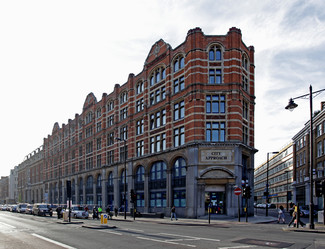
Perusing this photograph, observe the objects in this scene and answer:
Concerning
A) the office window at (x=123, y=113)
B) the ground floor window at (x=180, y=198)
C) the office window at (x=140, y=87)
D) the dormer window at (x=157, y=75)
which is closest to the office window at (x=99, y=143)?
the office window at (x=123, y=113)

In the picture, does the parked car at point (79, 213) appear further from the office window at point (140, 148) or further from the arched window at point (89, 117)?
the arched window at point (89, 117)

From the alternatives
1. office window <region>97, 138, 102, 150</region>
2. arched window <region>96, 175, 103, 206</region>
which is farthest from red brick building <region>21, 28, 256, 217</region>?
office window <region>97, 138, 102, 150</region>

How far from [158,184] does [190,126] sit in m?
11.0

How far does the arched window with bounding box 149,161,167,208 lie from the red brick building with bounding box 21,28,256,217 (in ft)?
0.43

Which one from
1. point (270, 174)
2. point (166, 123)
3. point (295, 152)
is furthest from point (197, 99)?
point (270, 174)

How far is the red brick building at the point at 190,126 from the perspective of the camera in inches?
1577

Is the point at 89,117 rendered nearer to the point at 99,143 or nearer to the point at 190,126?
the point at 99,143

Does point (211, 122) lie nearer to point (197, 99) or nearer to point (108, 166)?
point (197, 99)

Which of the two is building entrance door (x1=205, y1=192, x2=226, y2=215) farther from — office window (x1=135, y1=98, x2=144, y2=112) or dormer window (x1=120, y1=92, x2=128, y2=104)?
dormer window (x1=120, y1=92, x2=128, y2=104)

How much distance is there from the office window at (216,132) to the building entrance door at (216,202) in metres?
6.10

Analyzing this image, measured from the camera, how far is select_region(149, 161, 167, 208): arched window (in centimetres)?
4706

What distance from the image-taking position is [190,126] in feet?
136

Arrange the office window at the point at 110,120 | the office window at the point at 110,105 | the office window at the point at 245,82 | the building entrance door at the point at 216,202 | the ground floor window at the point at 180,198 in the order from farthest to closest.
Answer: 1. the office window at the point at 110,105
2. the office window at the point at 110,120
3. the office window at the point at 245,82
4. the ground floor window at the point at 180,198
5. the building entrance door at the point at 216,202

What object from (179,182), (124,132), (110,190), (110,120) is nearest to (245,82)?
(179,182)
